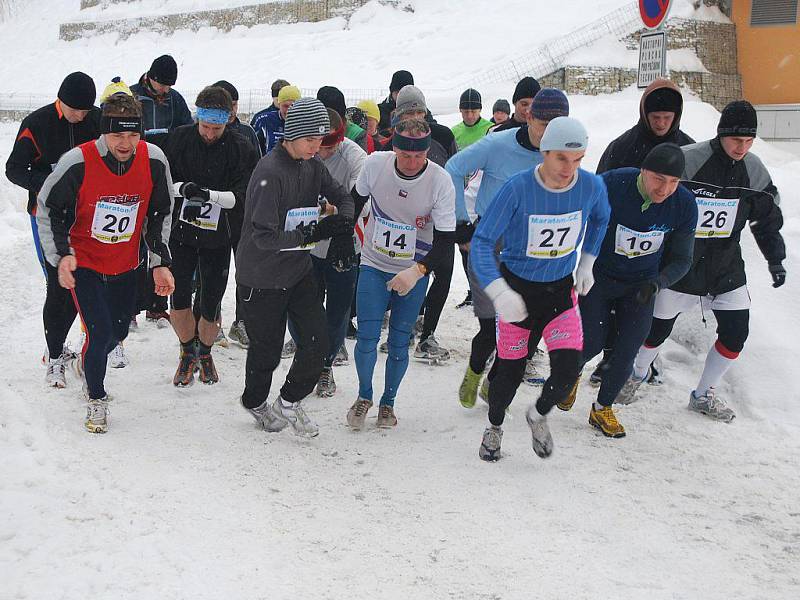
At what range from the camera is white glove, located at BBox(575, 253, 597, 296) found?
507 cm

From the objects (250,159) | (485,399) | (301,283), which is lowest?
(485,399)

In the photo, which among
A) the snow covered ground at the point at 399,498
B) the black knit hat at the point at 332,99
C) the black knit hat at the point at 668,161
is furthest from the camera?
the black knit hat at the point at 332,99

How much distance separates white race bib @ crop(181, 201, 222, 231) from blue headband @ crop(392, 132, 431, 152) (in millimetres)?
1592

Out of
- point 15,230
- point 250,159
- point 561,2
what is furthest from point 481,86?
point 250,159

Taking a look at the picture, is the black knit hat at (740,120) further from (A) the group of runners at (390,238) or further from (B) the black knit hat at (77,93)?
(B) the black knit hat at (77,93)

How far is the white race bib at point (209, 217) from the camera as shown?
611cm

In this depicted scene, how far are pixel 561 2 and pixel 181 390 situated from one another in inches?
1031

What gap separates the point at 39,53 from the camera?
38.0 meters

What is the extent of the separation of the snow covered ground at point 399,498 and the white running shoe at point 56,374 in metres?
0.14

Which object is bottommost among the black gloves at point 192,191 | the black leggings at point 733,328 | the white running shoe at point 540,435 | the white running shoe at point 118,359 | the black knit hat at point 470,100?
the white running shoe at point 118,359

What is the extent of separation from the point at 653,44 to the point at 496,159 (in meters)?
2.76

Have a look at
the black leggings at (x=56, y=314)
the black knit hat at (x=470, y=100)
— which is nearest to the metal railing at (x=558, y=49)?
the black knit hat at (x=470, y=100)

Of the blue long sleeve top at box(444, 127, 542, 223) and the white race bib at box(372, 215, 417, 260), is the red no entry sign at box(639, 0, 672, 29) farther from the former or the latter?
the white race bib at box(372, 215, 417, 260)

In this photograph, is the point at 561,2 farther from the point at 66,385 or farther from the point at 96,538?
the point at 96,538
